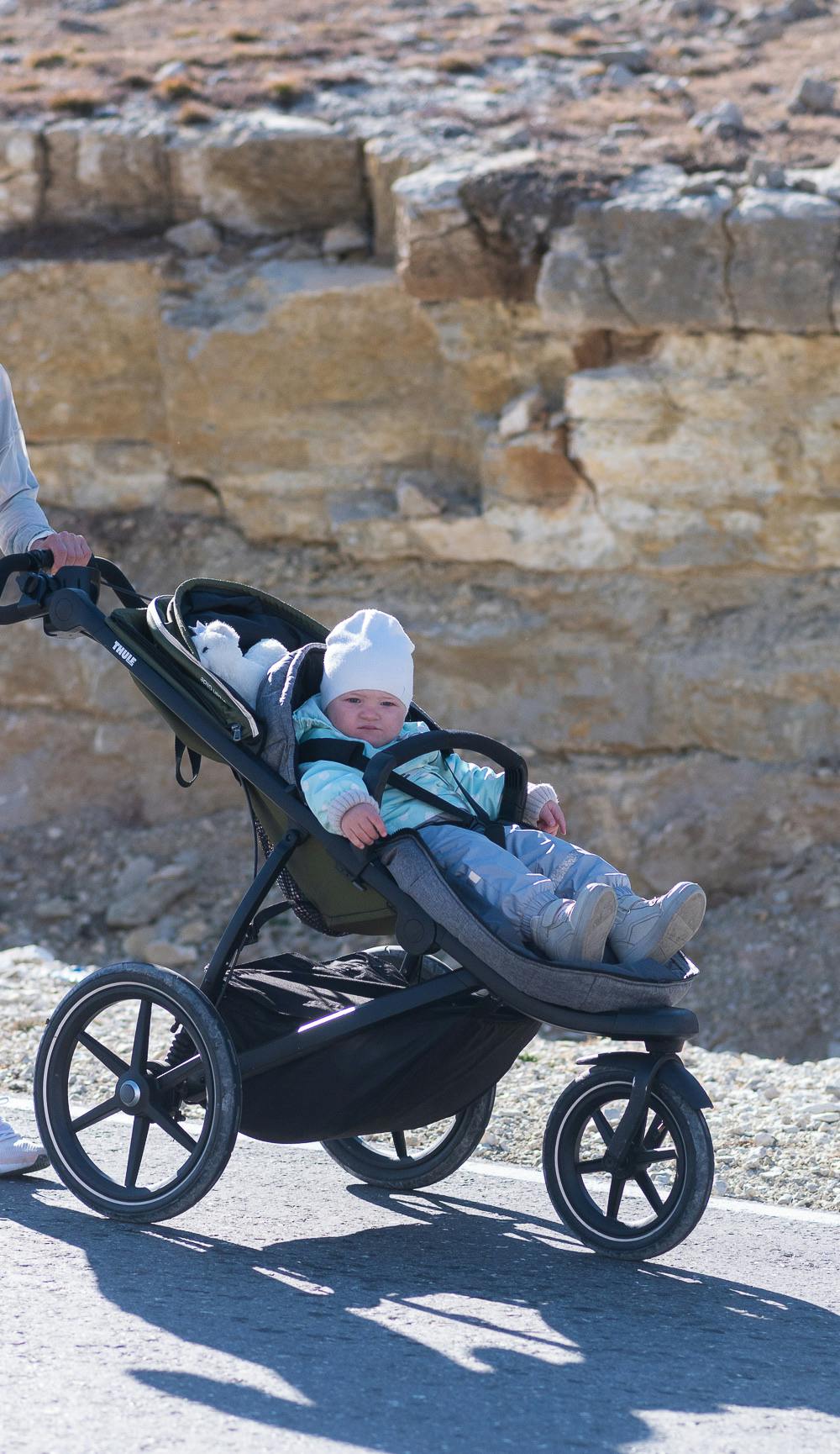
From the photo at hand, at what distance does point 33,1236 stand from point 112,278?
8.87 m

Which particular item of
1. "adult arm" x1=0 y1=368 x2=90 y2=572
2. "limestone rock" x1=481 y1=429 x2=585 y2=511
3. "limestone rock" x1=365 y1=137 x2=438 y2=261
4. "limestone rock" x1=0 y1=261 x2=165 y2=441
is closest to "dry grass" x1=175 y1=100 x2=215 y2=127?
"limestone rock" x1=0 y1=261 x2=165 y2=441

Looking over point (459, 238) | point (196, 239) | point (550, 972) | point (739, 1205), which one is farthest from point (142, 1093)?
point (196, 239)

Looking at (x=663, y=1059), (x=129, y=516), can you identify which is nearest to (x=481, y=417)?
(x=129, y=516)

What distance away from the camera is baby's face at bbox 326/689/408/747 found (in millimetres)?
4312

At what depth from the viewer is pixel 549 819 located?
450cm

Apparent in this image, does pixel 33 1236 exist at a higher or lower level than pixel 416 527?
lower

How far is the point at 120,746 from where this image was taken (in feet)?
37.3

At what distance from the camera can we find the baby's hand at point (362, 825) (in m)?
3.93

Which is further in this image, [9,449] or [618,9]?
[618,9]

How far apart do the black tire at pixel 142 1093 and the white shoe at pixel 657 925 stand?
1.05 m

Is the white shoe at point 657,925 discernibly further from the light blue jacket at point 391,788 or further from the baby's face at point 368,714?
the baby's face at point 368,714

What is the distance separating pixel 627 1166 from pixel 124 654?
6.57 feet

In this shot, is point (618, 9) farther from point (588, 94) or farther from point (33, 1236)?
point (33, 1236)

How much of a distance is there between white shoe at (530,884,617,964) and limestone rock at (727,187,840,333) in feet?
21.3
